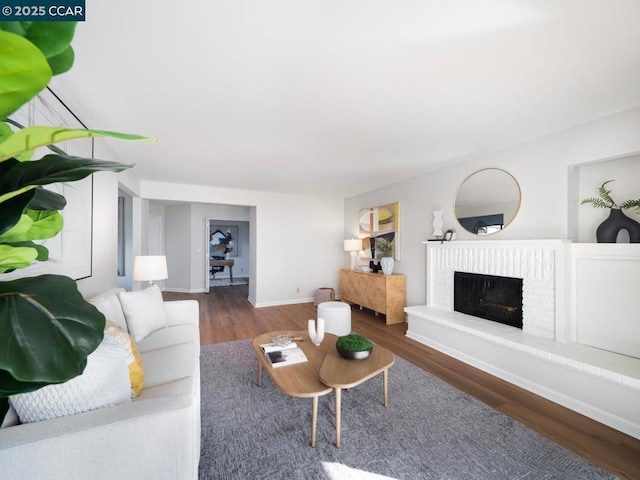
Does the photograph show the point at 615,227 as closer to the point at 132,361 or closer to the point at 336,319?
the point at 336,319

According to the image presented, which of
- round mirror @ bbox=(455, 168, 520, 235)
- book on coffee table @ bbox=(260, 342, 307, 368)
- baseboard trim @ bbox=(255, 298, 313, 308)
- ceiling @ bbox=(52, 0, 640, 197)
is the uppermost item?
ceiling @ bbox=(52, 0, 640, 197)

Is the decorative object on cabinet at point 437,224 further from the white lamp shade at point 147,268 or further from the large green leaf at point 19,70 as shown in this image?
the large green leaf at point 19,70

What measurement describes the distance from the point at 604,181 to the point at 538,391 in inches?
74.4

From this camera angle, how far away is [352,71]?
66.3 inches

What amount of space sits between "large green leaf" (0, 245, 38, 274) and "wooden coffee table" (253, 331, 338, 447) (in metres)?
1.48

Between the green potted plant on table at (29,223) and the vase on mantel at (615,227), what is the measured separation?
324 centimetres

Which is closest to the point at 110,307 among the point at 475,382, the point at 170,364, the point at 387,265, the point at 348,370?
the point at 170,364

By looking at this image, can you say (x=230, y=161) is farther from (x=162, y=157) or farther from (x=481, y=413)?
(x=481, y=413)

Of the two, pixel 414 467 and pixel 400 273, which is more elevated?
pixel 400 273

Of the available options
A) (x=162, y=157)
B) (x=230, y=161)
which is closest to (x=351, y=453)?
(x=230, y=161)

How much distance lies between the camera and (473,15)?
4.24 feet

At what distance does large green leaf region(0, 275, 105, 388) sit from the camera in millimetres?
378

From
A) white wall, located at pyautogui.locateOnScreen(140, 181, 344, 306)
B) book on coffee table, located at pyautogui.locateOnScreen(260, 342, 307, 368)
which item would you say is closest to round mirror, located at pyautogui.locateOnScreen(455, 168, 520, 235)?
book on coffee table, located at pyautogui.locateOnScreen(260, 342, 307, 368)

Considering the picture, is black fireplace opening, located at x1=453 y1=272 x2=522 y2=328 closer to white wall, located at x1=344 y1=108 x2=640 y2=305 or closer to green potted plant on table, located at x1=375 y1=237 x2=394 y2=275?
white wall, located at x1=344 y1=108 x2=640 y2=305
